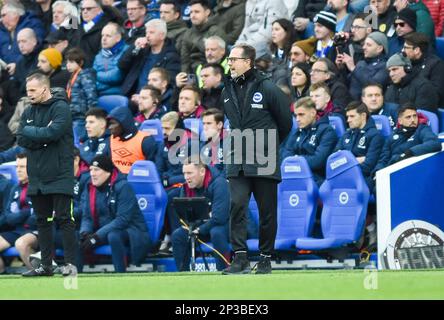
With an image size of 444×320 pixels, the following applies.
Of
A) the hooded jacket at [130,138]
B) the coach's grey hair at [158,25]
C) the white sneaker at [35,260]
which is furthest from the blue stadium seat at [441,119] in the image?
the white sneaker at [35,260]

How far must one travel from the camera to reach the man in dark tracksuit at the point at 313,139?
704 inches

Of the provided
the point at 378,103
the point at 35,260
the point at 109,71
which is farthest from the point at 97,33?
the point at 35,260

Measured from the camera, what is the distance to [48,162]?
14.9m

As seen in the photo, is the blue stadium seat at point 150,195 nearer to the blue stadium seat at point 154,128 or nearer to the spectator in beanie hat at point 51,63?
the blue stadium seat at point 154,128

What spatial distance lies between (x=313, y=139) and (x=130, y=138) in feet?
9.40

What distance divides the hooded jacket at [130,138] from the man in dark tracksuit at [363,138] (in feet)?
9.87

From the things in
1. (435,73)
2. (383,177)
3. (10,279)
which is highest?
(435,73)

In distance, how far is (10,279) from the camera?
48.5ft

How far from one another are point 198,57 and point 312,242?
4.98 meters

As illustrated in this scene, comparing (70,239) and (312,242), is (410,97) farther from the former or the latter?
(70,239)

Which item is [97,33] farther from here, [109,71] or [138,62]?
[138,62]

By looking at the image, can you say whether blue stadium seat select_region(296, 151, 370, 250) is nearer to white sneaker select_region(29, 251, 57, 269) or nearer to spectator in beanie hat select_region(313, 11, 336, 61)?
spectator in beanie hat select_region(313, 11, 336, 61)
